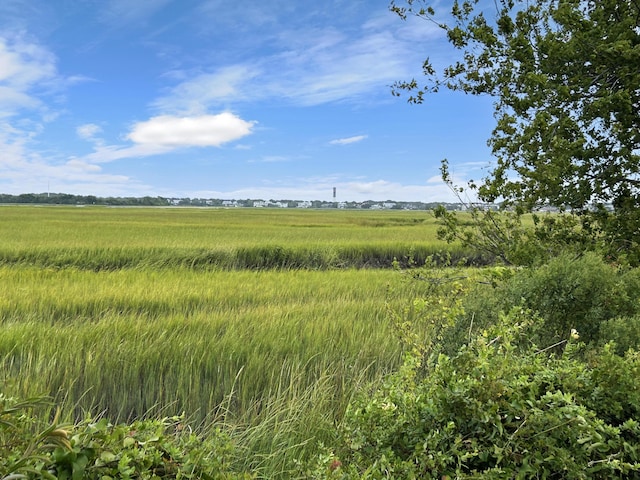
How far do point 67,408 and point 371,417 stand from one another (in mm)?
2638

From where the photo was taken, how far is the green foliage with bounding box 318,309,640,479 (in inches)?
64.6

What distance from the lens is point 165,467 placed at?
1.38 meters

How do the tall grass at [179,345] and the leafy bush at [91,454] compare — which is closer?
the leafy bush at [91,454]

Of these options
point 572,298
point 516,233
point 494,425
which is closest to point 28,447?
point 494,425

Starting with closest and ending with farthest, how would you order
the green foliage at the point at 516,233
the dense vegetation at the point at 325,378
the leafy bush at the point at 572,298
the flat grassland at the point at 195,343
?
the dense vegetation at the point at 325,378 → the leafy bush at the point at 572,298 → the flat grassland at the point at 195,343 → the green foliage at the point at 516,233

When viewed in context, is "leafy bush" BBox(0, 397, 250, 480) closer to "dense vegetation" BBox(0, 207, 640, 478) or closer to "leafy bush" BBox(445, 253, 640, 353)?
"dense vegetation" BBox(0, 207, 640, 478)

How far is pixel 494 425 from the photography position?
1.75m

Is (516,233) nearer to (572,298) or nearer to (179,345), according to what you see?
(572,298)

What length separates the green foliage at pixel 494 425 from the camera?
1640mm

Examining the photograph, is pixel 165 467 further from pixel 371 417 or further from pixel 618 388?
pixel 618 388

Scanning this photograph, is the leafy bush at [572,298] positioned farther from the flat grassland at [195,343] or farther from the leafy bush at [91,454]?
the leafy bush at [91,454]

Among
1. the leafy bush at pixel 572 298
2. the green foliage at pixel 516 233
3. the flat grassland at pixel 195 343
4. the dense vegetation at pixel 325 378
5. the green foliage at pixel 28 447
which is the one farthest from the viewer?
the green foliage at pixel 516 233

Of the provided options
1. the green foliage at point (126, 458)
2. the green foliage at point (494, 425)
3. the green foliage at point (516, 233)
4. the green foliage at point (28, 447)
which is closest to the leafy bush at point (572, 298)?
the green foliage at point (516, 233)

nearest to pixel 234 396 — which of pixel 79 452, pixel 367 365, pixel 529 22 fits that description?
pixel 367 365
